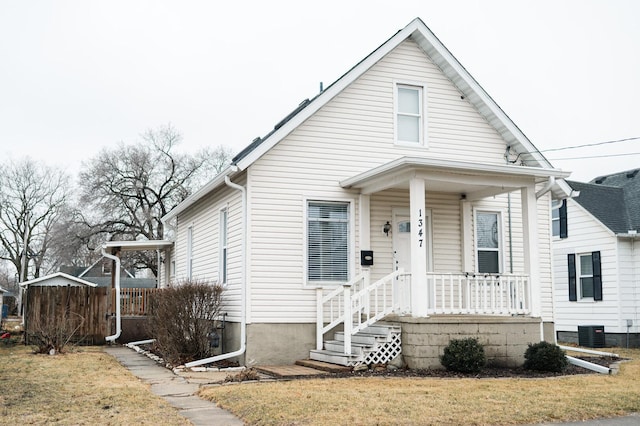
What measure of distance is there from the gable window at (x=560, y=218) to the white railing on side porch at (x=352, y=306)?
33.2 feet

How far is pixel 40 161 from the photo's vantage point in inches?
2248

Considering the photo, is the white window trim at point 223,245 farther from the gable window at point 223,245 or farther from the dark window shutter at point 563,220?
the dark window shutter at point 563,220

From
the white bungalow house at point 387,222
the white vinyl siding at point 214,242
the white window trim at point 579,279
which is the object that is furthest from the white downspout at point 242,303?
the white window trim at point 579,279

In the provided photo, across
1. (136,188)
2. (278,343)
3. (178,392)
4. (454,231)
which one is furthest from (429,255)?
(136,188)

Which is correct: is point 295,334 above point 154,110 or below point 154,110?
below

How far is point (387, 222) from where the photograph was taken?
50.5ft

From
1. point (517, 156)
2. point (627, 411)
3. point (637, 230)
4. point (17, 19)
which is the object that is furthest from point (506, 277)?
point (17, 19)

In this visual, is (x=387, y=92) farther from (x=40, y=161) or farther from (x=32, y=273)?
(x=32, y=273)

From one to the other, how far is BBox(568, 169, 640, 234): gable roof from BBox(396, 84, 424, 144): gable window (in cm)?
857

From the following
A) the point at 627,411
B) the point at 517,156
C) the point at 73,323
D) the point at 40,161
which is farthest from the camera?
the point at 40,161

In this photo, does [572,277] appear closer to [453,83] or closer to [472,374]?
[453,83]

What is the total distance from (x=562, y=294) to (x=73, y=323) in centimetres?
1513

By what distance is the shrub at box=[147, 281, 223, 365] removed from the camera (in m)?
14.1

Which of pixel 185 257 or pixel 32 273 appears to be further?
pixel 32 273
